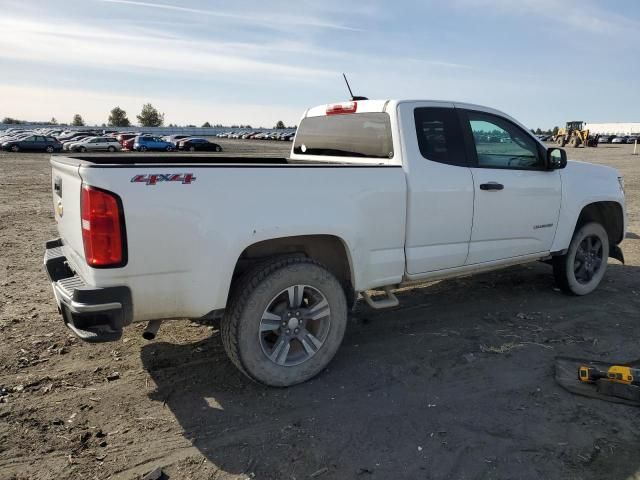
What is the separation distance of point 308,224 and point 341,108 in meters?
1.84

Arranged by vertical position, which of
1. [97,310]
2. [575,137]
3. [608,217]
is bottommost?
[97,310]

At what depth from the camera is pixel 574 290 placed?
5.76 meters

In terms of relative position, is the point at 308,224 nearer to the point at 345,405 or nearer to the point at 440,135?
the point at 345,405

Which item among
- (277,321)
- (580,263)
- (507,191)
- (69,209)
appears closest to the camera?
(69,209)

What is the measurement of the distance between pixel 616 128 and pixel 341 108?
127025 millimetres

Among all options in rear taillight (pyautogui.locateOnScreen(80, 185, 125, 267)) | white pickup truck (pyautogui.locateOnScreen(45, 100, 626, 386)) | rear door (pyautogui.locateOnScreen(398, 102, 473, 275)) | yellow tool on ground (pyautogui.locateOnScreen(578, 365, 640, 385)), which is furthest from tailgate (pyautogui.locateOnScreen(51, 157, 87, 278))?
A: yellow tool on ground (pyautogui.locateOnScreen(578, 365, 640, 385))

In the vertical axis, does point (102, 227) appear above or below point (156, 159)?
below

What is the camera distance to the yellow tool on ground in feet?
11.8

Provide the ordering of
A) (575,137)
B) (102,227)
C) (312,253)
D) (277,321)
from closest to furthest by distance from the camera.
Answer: (102,227)
(277,321)
(312,253)
(575,137)

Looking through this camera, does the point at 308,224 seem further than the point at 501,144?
No

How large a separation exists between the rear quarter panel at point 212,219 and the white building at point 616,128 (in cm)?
11846

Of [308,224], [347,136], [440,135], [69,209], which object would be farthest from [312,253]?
[69,209]

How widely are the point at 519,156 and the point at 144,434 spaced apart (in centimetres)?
409

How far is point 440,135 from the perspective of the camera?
4445mm
